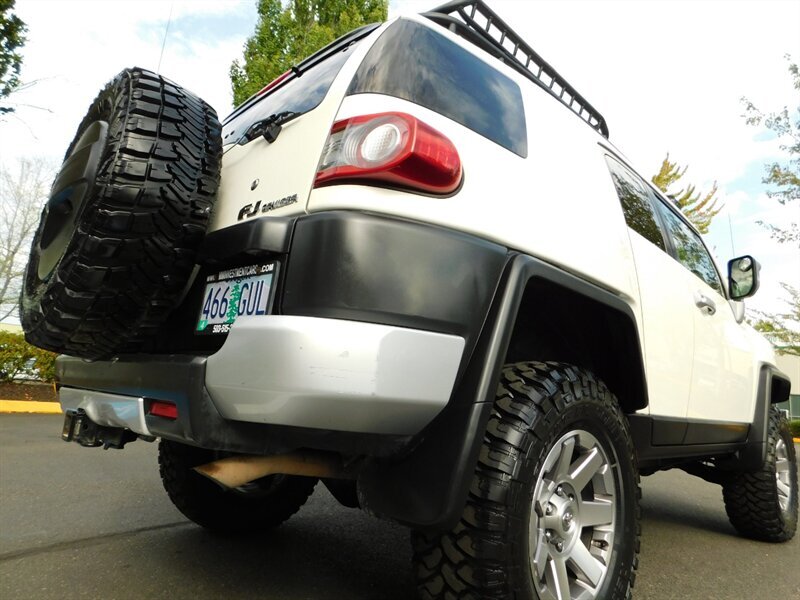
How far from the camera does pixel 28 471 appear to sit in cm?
409

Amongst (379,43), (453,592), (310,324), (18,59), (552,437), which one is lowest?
(453,592)

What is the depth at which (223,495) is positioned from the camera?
2.56 meters

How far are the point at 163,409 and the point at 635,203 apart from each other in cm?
215

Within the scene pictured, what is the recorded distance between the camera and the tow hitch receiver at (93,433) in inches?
72.2

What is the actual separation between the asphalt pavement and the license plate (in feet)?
3.48

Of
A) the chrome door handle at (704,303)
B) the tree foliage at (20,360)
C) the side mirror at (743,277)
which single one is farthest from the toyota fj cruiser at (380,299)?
the tree foliage at (20,360)

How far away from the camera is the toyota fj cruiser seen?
51.8 inches

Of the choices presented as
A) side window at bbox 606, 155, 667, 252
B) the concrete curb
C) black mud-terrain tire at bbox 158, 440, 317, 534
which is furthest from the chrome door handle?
the concrete curb

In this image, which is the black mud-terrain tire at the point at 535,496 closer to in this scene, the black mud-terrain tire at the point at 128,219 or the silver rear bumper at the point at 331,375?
the silver rear bumper at the point at 331,375

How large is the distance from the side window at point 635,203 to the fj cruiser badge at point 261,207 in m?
1.51

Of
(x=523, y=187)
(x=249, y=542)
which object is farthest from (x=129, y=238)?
(x=249, y=542)

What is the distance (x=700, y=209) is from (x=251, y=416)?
22220 millimetres

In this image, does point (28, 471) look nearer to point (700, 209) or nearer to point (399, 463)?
point (399, 463)

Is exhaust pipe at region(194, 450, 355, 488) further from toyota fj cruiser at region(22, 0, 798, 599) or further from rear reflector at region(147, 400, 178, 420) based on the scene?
rear reflector at region(147, 400, 178, 420)
